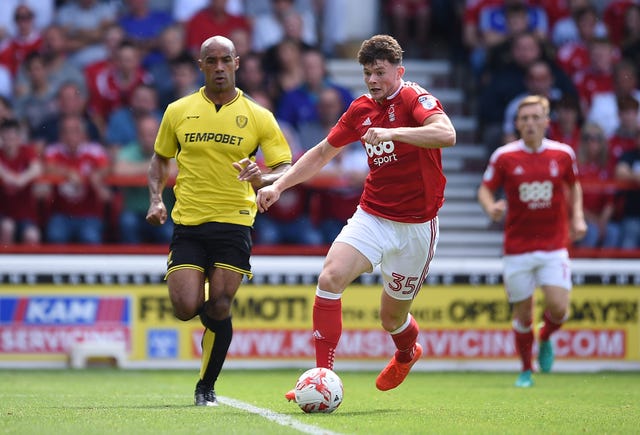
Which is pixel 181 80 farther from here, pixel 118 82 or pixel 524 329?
pixel 524 329

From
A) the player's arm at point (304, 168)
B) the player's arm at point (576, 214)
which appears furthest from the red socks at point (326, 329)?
the player's arm at point (576, 214)

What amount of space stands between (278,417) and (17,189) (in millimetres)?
6673

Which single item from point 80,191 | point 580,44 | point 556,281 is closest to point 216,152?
point 556,281

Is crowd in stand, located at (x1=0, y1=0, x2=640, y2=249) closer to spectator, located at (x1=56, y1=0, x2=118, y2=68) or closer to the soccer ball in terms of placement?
spectator, located at (x1=56, y1=0, x2=118, y2=68)

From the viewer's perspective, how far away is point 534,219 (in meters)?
12.1

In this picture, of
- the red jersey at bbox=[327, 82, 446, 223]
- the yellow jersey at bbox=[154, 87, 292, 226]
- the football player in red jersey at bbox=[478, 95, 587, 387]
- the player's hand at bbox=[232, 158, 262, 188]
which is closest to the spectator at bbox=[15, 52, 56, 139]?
the football player in red jersey at bbox=[478, 95, 587, 387]

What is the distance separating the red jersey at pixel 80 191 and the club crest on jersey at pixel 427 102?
20.4 feet

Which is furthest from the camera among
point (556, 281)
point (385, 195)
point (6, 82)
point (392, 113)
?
point (6, 82)

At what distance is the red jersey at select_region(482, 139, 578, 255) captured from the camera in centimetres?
1212

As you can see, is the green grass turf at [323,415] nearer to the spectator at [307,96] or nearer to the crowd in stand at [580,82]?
the crowd in stand at [580,82]

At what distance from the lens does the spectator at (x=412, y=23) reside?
19703 millimetres

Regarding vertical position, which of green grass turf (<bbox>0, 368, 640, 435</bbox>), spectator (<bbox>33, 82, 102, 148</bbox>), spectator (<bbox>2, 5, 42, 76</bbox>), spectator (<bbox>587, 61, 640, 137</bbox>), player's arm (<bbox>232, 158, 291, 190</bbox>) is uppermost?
spectator (<bbox>2, 5, 42, 76</bbox>)

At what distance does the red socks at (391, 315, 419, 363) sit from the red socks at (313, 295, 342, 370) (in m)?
1.08

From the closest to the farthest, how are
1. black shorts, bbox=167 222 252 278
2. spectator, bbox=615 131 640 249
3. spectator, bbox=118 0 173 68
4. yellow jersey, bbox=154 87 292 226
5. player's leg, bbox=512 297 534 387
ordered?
1. black shorts, bbox=167 222 252 278
2. yellow jersey, bbox=154 87 292 226
3. player's leg, bbox=512 297 534 387
4. spectator, bbox=615 131 640 249
5. spectator, bbox=118 0 173 68
